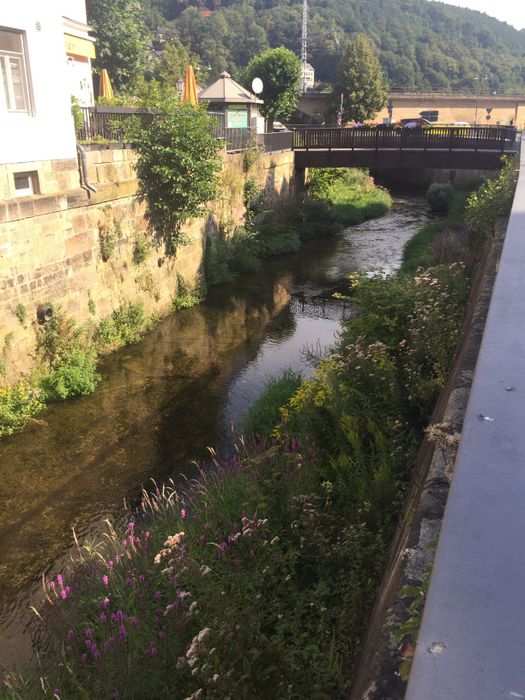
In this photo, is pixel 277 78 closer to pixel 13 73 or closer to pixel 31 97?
pixel 31 97

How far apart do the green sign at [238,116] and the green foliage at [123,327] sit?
12.0m

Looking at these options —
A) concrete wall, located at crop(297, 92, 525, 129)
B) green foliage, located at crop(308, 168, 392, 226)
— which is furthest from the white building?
concrete wall, located at crop(297, 92, 525, 129)

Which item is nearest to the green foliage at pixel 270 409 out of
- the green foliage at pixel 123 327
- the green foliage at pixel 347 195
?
the green foliage at pixel 123 327

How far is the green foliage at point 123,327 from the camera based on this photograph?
11.9 meters

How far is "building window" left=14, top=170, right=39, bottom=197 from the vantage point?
988cm

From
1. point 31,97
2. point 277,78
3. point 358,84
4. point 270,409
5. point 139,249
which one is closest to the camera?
point 270,409

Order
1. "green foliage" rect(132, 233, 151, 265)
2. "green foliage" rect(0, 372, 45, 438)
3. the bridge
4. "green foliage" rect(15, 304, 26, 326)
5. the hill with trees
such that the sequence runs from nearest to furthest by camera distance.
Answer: "green foliage" rect(0, 372, 45, 438), "green foliage" rect(15, 304, 26, 326), "green foliage" rect(132, 233, 151, 265), the bridge, the hill with trees

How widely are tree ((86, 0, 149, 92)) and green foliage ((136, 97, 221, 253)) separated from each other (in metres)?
30.7

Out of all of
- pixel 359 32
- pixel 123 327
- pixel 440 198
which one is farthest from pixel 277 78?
pixel 359 32

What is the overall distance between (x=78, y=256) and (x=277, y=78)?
40329 millimetres

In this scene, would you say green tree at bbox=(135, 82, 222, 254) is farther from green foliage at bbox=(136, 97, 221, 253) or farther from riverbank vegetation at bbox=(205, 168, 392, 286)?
riverbank vegetation at bbox=(205, 168, 392, 286)

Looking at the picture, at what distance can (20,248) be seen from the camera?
9.66m

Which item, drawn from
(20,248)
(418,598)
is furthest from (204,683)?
(20,248)

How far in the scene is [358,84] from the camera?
204 ft
